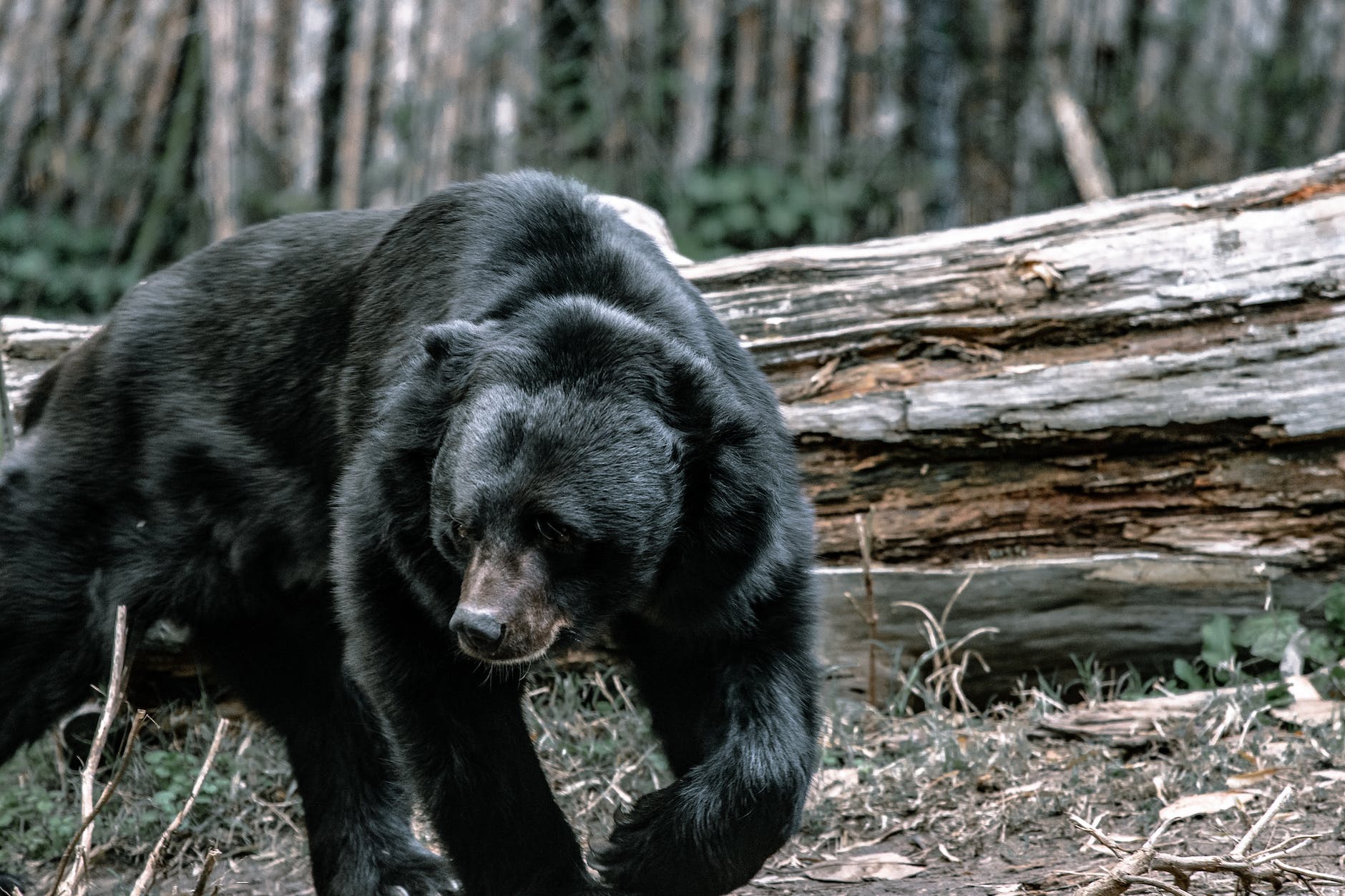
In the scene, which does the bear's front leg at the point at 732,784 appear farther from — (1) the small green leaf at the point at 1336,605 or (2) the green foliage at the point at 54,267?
(2) the green foliage at the point at 54,267

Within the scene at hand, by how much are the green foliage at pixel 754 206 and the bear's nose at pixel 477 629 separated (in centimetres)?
595

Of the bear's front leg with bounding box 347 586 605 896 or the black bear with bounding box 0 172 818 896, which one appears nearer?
the black bear with bounding box 0 172 818 896

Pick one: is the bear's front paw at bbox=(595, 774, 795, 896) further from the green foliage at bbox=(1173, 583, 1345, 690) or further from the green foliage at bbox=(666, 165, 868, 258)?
the green foliage at bbox=(666, 165, 868, 258)

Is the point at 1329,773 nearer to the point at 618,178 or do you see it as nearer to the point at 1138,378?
the point at 1138,378

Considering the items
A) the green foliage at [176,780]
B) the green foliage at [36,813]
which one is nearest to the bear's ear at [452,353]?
the green foliage at [176,780]

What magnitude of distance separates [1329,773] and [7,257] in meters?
7.61

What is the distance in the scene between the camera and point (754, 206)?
8664 millimetres

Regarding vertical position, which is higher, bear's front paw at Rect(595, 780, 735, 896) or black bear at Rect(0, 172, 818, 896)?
black bear at Rect(0, 172, 818, 896)

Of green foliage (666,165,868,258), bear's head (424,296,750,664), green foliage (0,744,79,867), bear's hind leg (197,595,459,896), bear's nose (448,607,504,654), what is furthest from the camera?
green foliage (666,165,868,258)

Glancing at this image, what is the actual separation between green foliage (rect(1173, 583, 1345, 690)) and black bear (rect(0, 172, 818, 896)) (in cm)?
193

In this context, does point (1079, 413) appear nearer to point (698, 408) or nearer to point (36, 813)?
point (698, 408)

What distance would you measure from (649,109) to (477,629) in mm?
6264

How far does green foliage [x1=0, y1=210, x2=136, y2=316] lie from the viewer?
8.24 metres

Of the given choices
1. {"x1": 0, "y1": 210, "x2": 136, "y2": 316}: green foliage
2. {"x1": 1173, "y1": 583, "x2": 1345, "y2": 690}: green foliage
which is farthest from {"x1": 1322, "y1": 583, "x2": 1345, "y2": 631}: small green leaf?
{"x1": 0, "y1": 210, "x2": 136, "y2": 316}: green foliage
